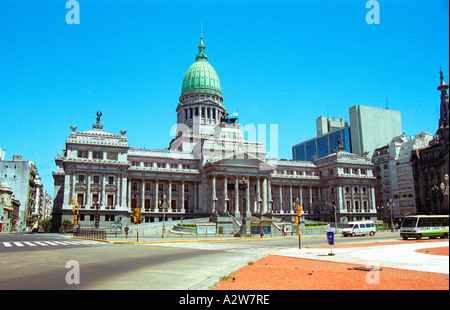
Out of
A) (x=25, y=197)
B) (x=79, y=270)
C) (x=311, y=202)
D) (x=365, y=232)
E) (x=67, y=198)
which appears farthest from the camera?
(x=25, y=197)

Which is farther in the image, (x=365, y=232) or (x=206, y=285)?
(x=365, y=232)

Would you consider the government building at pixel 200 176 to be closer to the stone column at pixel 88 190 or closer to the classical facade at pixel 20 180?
the stone column at pixel 88 190

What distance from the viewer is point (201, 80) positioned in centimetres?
10894

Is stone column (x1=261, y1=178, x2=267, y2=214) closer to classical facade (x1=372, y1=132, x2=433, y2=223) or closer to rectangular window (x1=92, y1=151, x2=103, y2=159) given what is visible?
rectangular window (x1=92, y1=151, x2=103, y2=159)

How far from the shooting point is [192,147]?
9750cm

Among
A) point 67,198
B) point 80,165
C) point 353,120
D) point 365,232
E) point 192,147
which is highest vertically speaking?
point 353,120

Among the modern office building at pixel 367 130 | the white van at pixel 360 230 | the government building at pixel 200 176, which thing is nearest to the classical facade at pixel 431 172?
→ the government building at pixel 200 176

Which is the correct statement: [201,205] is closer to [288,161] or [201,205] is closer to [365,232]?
[288,161]

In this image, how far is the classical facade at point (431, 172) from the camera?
85125 millimetres

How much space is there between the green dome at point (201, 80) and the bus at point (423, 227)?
74676 millimetres

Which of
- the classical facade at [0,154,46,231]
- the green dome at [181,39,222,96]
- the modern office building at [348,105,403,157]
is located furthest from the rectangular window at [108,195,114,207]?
the modern office building at [348,105,403,157]

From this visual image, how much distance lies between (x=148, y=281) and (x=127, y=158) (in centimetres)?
7128

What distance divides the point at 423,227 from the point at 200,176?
52.2m

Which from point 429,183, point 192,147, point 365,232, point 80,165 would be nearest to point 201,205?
point 192,147
